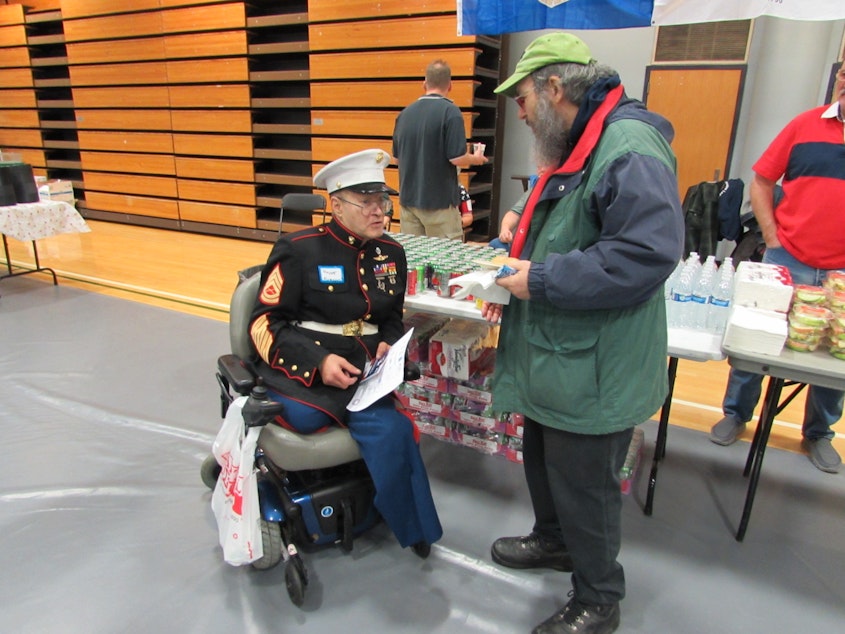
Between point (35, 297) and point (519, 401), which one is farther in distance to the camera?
point (35, 297)

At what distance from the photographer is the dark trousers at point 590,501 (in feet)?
4.61

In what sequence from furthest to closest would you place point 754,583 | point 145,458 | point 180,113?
point 180,113
point 145,458
point 754,583

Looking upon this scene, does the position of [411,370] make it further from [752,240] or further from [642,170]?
[752,240]

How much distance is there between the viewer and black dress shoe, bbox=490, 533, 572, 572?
1851 mm

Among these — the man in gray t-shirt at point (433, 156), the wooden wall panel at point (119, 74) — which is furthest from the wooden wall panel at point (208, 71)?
the man in gray t-shirt at point (433, 156)

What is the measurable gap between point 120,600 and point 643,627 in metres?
1.58

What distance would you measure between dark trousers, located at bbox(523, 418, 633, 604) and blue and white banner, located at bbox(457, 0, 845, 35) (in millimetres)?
2482

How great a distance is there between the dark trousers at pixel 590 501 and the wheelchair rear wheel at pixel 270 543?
89cm

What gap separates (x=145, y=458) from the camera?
96.0 inches

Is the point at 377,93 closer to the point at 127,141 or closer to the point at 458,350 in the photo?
the point at 127,141

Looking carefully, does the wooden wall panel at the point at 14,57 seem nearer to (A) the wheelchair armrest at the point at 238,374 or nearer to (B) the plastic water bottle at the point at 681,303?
(A) the wheelchair armrest at the point at 238,374

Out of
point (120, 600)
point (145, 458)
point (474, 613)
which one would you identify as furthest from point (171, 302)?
point (474, 613)

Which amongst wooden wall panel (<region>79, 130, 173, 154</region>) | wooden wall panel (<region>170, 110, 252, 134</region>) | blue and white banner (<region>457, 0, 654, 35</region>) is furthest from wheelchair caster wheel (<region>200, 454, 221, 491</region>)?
wooden wall panel (<region>79, 130, 173, 154</region>)

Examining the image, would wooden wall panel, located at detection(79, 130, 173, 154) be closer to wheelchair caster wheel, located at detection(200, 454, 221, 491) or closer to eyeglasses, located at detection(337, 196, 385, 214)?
wheelchair caster wheel, located at detection(200, 454, 221, 491)
